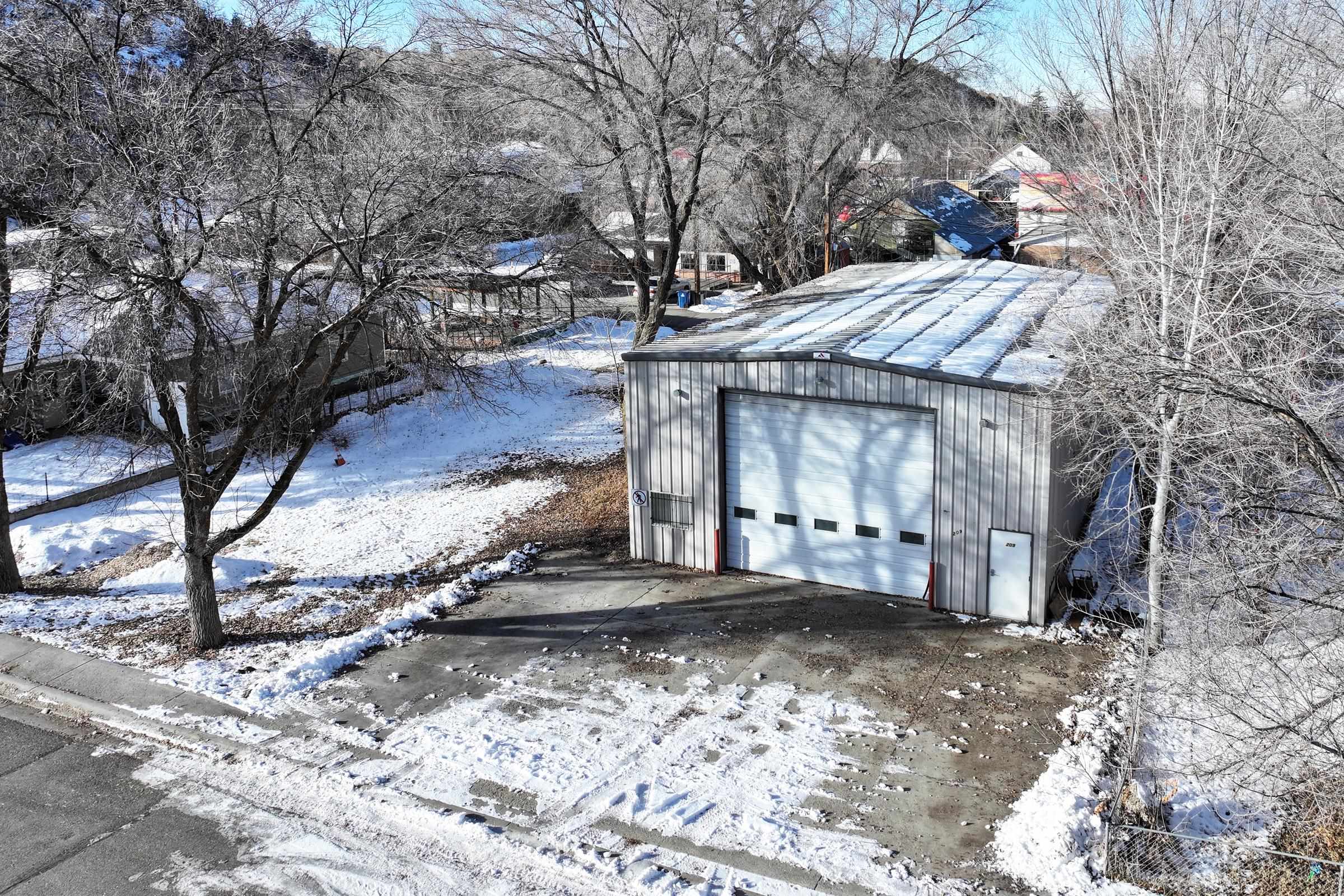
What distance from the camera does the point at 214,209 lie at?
12.3 meters

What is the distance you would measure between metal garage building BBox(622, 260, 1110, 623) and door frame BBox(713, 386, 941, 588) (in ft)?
0.08

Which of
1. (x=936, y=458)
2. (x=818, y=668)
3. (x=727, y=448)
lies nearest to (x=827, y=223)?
(x=727, y=448)

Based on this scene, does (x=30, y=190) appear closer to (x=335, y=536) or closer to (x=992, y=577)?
(x=335, y=536)

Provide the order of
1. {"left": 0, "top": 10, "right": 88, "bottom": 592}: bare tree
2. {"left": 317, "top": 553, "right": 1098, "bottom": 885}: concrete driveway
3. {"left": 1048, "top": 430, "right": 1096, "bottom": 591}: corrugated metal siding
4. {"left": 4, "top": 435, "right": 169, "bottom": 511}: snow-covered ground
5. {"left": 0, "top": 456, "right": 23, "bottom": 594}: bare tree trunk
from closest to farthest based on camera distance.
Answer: {"left": 317, "top": 553, "right": 1098, "bottom": 885}: concrete driveway, {"left": 0, "top": 10, "right": 88, "bottom": 592}: bare tree, {"left": 1048, "top": 430, "right": 1096, "bottom": 591}: corrugated metal siding, {"left": 0, "top": 456, "right": 23, "bottom": 594}: bare tree trunk, {"left": 4, "top": 435, "right": 169, "bottom": 511}: snow-covered ground

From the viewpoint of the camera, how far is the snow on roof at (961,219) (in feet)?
134

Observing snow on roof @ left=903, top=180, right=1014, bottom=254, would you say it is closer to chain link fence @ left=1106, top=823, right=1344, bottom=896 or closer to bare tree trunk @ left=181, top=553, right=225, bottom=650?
bare tree trunk @ left=181, top=553, right=225, bottom=650

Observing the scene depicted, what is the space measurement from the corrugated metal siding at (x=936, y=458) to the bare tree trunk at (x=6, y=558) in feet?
29.9

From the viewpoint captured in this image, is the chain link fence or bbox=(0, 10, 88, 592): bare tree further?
bbox=(0, 10, 88, 592): bare tree

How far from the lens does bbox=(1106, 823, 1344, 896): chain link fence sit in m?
8.02

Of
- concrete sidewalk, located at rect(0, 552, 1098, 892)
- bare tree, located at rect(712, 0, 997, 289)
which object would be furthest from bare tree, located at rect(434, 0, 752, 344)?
concrete sidewalk, located at rect(0, 552, 1098, 892)

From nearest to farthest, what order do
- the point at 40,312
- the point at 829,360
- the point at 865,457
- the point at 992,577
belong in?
1. the point at 40,312
2. the point at 992,577
3. the point at 829,360
4. the point at 865,457

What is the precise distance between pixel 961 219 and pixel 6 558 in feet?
121

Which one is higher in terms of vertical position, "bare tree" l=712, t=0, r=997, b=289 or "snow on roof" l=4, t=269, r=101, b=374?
"bare tree" l=712, t=0, r=997, b=289

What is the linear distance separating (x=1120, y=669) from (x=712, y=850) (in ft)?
18.4
